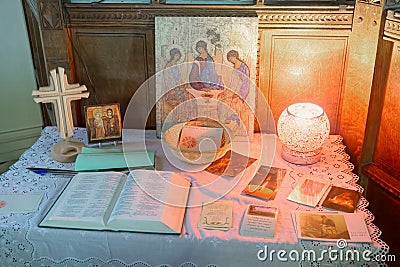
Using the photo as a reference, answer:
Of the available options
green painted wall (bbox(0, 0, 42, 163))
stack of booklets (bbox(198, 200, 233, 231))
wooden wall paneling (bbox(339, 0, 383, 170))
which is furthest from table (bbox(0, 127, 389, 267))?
green painted wall (bbox(0, 0, 42, 163))

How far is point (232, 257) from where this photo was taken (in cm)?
130

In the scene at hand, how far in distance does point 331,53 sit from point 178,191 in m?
0.76

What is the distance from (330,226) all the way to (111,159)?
2.45 feet

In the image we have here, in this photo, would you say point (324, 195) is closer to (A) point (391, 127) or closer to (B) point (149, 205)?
(A) point (391, 127)

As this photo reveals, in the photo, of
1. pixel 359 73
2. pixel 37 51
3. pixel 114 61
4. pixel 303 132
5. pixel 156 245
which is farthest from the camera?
pixel 37 51

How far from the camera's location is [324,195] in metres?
1.46

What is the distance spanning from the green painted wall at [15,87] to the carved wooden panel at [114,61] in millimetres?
545

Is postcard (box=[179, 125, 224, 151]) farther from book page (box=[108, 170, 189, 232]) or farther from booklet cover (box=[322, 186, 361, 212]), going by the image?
booklet cover (box=[322, 186, 361, 212])

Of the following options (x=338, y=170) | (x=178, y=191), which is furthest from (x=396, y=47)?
(x=178, y=191)

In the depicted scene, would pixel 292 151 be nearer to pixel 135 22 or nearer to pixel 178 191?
pixel 178 191

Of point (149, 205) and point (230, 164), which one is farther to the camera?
point (230, 164)

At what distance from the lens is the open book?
1.32 metres

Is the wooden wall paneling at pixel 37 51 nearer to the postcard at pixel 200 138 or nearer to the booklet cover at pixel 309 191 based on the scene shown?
the postcard at pixel 200 138

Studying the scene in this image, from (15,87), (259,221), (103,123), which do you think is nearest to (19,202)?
(103,123)
